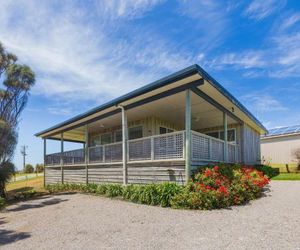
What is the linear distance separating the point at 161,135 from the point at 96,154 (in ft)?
18.8

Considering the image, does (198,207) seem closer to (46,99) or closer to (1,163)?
(1,163)

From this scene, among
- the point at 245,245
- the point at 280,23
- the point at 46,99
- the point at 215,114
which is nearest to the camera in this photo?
the point at 245,245

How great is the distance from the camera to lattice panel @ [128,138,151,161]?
1058 cm

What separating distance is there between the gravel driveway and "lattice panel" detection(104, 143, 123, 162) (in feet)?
14.4

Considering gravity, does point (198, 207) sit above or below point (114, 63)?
below

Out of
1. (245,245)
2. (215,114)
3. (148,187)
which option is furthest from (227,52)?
(245,245)

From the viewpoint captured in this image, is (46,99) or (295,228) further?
(46,99)

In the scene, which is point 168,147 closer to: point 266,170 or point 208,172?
point 208,172

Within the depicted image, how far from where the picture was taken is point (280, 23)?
1025 cm

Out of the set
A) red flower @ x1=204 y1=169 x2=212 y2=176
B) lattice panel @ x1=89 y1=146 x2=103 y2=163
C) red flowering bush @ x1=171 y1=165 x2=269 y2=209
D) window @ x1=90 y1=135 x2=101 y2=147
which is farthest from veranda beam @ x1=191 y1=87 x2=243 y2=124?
→ window @ x1=90 y1=135 x2=101 y2=147

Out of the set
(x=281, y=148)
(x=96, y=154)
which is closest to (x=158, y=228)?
(x=96, y=154)

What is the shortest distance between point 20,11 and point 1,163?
9.18m

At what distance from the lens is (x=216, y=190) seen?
25.1 feet

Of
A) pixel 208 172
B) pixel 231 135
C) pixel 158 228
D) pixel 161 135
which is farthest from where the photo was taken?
pixel 231 135
